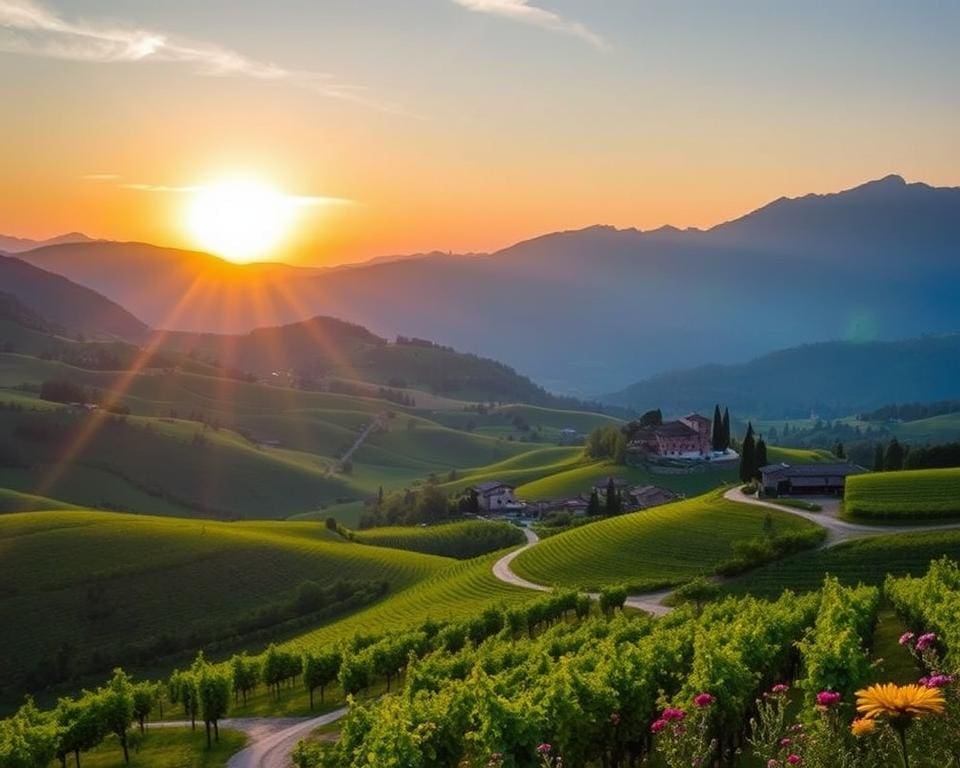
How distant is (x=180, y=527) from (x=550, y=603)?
70.2 metres

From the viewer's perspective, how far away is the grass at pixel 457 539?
13525 centimetres

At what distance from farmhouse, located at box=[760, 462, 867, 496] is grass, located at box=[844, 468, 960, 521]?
5.19m

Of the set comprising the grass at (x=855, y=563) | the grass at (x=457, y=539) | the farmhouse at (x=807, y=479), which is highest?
the farmhouse at (x=807, y=479)

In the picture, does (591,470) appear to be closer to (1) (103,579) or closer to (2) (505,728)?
(1) (103,579)

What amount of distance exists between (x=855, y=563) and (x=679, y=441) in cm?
10566

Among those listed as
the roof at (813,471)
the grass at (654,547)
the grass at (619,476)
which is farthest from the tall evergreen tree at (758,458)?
the grass at (619,476)

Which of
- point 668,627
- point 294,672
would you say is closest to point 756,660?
point 668,627

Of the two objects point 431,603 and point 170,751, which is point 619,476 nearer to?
point 431,603

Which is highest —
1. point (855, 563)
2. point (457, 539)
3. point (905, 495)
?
point (905, 495)

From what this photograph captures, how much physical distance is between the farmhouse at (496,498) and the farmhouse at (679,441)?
28331mm

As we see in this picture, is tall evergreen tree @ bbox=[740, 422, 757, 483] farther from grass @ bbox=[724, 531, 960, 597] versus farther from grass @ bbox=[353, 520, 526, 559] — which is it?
grass @ bbox=[724, 531, 960, 597]

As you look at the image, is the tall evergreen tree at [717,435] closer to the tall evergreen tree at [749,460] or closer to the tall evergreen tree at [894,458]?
the tall evergreen tree at [894,458]

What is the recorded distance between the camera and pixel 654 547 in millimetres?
94062

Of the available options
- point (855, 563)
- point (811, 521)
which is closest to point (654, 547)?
point (811, 521)
